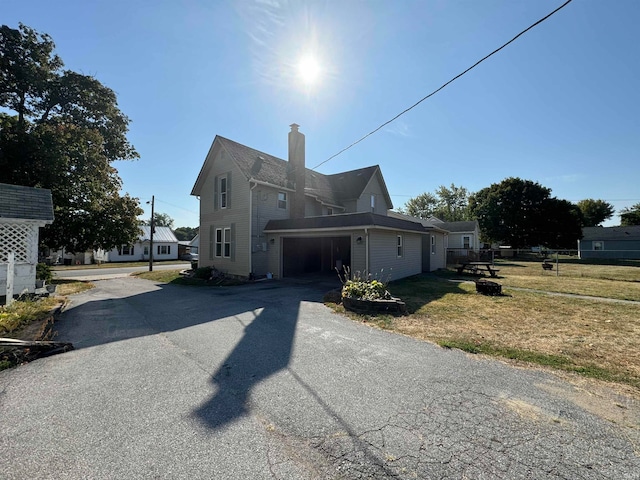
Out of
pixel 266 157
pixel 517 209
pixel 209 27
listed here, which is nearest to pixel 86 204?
pixel 266 157

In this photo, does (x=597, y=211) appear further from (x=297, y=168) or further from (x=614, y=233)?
(x=297, y=168)

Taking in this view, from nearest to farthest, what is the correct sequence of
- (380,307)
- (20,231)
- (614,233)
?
(380,307) < (20,231) < (614,233)

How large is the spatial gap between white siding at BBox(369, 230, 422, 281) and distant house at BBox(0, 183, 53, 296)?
12.4m

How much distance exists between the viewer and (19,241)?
30.8 ft

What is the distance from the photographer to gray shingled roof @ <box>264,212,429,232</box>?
12469 mm

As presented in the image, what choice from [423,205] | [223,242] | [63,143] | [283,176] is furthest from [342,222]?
[423,205]

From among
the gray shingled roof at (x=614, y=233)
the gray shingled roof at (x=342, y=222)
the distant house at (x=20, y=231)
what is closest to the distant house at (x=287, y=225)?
the gray shingled roof at (x=342, y=222)

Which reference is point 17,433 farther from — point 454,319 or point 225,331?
point 454,319

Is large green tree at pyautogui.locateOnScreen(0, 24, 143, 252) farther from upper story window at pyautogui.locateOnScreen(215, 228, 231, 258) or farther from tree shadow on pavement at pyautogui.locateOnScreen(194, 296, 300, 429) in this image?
tree shadow on pavement at pyautogui.locateOnScreen(194, 296, 300, 429)

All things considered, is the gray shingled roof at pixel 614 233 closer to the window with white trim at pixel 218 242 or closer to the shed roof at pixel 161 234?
the window with white trim at pixel 218 242

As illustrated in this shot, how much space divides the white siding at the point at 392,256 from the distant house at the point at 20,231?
12.4 meters

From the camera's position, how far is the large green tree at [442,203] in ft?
200

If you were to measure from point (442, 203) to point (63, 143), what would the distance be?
62.7 m

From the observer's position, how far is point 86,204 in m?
17.4
